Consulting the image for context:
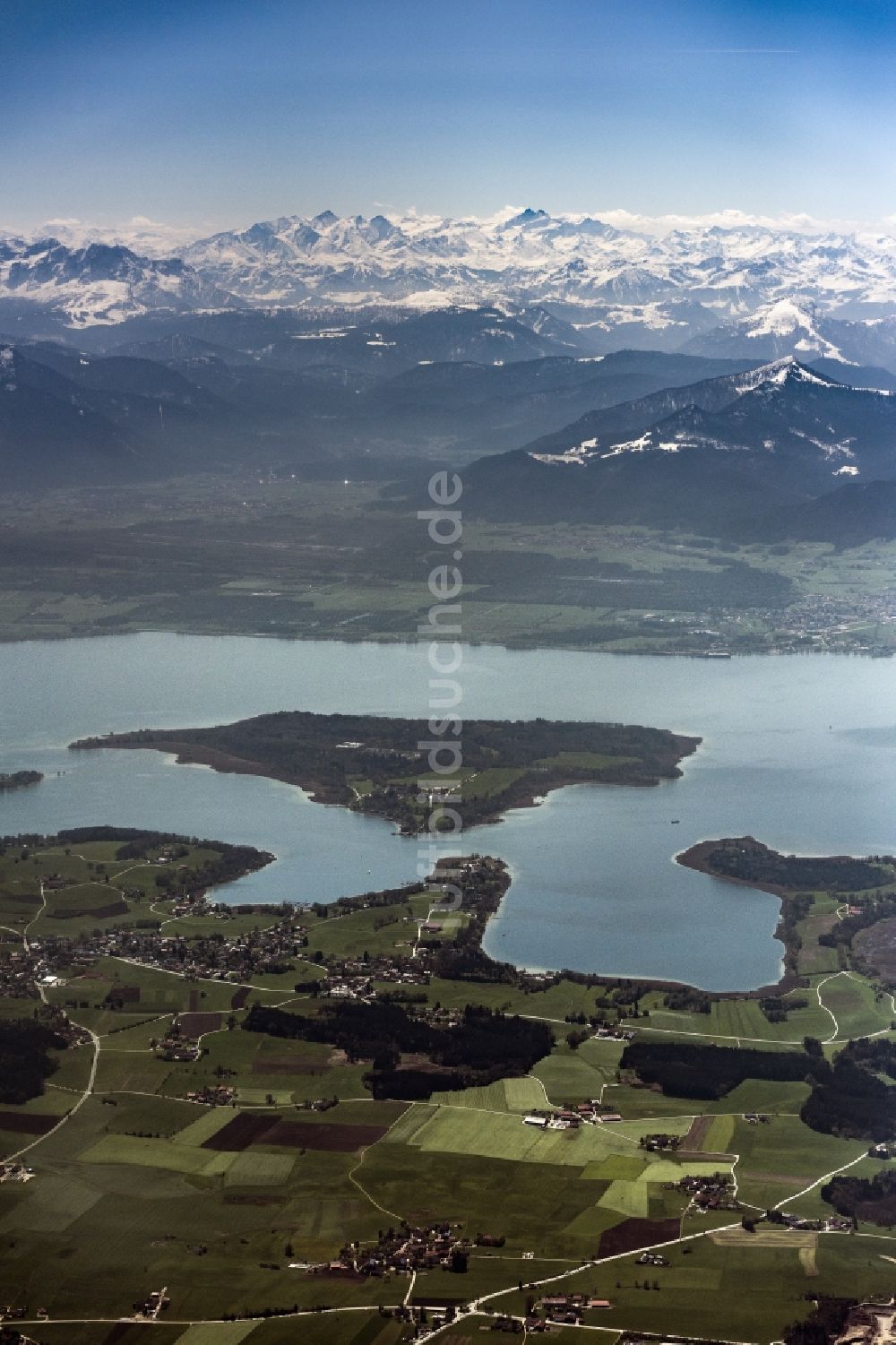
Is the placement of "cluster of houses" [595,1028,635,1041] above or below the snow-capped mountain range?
below

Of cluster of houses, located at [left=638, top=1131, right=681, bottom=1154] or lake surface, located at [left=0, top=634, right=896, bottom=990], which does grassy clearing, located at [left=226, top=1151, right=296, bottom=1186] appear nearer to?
cluster of houses, located at [left=638, top=1131, right=681, bottom=1154]

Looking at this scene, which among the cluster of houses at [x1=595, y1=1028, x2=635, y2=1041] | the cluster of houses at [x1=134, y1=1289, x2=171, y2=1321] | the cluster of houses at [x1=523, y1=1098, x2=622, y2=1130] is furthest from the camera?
the cluster of houses at [x1=595, y1=1028, x2=635, y2=1041]

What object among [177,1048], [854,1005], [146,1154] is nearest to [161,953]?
[177,1048]

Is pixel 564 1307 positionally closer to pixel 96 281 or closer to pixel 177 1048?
pixel 177 1048

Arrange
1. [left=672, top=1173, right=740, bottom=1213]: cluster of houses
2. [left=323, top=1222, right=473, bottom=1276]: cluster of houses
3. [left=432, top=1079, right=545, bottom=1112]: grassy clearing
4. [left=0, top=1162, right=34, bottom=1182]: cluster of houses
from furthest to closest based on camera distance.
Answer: [left=432, top=1079, right=545, bottom=1112]: grassy clearing, [left=0, top=1162, right=34, bottom=1182]: cluster of houses, [left=672, top=1173, right=740, bottom=1213]: cluster of houses, [left=323, top=1222, right=473, bottom=1276]: cluster of houses

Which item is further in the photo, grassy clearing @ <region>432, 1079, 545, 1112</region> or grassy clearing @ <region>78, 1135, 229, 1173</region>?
grassy clearing @ <region>432, 1079, 545, 1112</region>

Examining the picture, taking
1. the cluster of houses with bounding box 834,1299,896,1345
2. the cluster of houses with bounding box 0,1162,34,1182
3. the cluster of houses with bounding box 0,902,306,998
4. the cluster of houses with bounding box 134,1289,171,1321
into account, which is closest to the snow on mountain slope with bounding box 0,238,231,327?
the cluster of houses with bounding box 0,902,306,998

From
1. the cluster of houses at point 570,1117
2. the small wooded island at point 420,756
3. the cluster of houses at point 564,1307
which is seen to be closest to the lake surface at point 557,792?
the small wooded island at point 420,756
